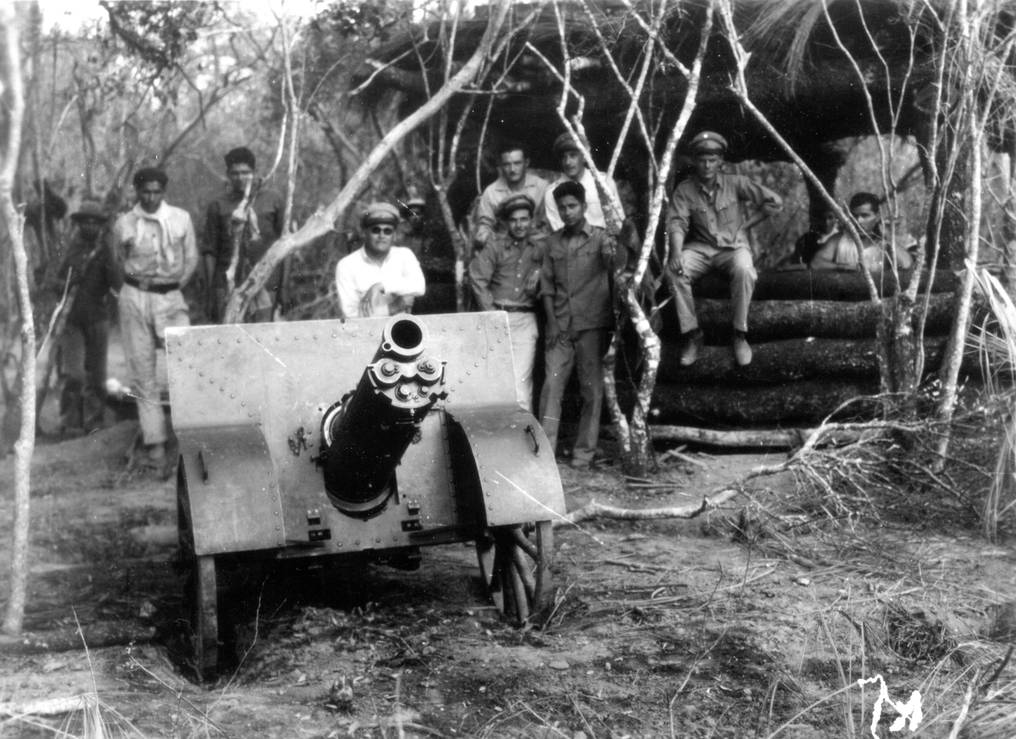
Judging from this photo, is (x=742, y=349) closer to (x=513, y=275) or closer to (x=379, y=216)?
(x=513, y=275)

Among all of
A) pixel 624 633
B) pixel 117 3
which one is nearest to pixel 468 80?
pixel 117 3

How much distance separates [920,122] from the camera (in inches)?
343

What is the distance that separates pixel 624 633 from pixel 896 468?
2.77m

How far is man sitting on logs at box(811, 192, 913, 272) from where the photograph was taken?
911cm

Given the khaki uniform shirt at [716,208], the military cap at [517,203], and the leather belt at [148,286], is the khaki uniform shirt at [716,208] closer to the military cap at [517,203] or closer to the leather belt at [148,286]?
the military cap at [517,203]

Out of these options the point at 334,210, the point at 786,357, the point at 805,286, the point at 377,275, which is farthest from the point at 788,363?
the point at 334,210

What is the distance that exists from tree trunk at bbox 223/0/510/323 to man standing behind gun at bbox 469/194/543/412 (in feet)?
2.92

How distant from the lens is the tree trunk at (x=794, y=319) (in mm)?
8734

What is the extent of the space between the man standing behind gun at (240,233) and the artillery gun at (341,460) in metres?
3.07

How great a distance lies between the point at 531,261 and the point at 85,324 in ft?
15.7

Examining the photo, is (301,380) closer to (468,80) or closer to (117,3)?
(468,80)

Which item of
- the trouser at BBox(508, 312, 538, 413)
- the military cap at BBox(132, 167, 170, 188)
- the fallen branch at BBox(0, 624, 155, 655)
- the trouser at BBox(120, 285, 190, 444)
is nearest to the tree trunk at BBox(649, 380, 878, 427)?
the trouser at BBox(508, 312, 538, 413)

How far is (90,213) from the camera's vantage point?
1048cm

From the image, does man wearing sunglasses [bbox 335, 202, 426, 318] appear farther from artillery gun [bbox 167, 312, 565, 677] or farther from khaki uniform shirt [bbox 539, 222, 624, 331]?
artillery gun [bbox 167, 312, 565, 677]
